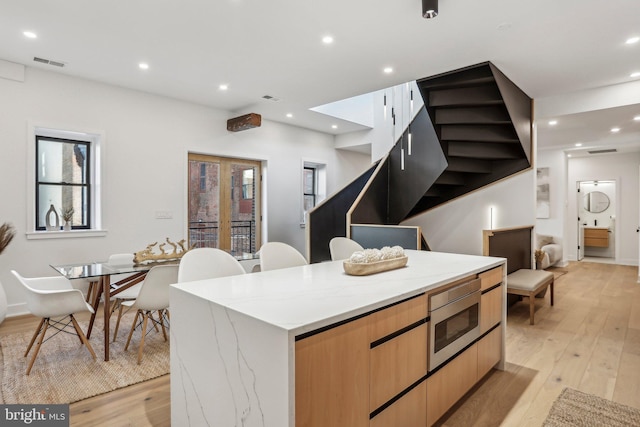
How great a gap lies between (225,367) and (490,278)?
1.94m

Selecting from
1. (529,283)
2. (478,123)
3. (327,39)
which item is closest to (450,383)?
(529,283)

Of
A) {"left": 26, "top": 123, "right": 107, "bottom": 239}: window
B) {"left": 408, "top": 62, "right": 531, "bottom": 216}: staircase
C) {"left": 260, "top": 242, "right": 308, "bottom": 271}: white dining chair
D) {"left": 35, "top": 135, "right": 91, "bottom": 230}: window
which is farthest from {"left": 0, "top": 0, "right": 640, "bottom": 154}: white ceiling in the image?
{"left": 260, "top": 242, "right": 308, "bottom": 271}: white dining chair

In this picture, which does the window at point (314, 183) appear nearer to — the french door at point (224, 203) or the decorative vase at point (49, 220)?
the french door at point (224, 203)

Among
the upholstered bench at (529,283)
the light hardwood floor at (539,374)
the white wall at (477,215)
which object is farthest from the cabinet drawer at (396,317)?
the white wall at (477,215)

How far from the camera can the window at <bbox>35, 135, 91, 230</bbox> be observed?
14.6ft

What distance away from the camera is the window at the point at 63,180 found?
4461 millimetres

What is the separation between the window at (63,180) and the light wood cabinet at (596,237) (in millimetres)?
10517

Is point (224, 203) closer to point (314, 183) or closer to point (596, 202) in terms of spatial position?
point (314, 183)

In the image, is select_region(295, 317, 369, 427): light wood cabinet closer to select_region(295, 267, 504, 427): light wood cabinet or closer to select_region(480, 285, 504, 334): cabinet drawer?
select_region(295, 267, 504, 427): light wood cabinet

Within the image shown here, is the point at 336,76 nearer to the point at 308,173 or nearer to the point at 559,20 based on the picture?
the point at 559,20

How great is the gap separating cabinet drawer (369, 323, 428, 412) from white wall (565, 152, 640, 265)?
7997 mm

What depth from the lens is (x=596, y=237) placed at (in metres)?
8.83

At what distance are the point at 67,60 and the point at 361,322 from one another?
14.4 ft

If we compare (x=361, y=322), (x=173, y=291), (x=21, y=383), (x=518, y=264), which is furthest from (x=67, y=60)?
(x=518, y=264)
